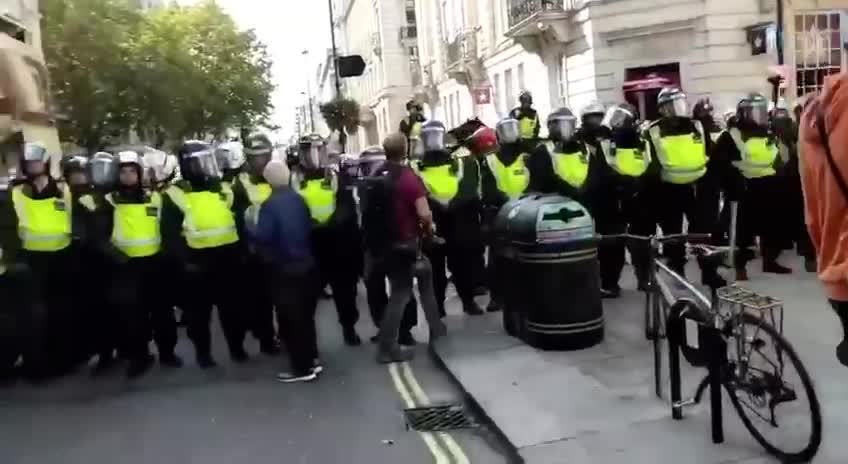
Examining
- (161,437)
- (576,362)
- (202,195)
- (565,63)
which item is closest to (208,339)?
(202,195)

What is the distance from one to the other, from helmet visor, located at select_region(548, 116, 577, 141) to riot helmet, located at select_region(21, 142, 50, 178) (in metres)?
4.75

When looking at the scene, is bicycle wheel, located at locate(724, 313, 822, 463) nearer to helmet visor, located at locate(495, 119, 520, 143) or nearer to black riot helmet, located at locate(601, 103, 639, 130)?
helmet visor, located at locate(495, 119, 520, 143)

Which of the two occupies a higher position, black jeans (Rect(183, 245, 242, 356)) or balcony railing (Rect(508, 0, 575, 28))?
balcony railing (Rect(508, 0, 575, 28))

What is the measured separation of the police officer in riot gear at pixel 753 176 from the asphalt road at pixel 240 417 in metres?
3.73

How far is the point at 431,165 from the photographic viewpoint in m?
9.33

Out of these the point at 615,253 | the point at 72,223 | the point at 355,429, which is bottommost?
the point at 355,429

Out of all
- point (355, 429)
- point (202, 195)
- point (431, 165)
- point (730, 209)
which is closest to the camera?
point (355, 429)

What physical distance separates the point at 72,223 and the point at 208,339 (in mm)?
1590

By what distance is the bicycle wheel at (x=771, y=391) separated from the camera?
4641mm

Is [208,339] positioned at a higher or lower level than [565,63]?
lower

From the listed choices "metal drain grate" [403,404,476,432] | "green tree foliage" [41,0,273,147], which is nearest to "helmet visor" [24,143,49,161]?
"metal drain grate" [403,404,476,432]

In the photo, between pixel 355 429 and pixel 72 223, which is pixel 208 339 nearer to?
pixel 72 223

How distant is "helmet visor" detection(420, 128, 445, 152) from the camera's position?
927 centimetres

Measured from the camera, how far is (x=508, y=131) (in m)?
9.38
